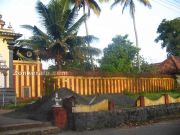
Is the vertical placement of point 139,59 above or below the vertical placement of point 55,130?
Answer: above

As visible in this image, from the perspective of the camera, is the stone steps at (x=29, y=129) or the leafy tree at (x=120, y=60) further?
the leafy tree at (x=120, y=60)

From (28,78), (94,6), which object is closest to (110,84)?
(28,78)

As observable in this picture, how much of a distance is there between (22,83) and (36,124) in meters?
9.11

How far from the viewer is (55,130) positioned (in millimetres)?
13969

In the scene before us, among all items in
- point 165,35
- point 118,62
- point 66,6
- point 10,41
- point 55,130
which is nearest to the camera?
point 55,130

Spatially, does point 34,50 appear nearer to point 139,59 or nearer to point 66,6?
point 66,6

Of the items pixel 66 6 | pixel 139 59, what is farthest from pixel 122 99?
Result: pixel 139 59

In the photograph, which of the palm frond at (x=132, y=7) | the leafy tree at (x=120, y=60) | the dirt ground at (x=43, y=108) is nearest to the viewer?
the dirt ground at (x=43, y=108)

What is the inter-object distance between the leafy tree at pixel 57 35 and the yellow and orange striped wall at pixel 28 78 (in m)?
3.83

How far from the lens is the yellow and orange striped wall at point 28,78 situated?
2267cm

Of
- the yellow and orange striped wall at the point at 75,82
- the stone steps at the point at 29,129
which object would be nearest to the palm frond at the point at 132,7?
the yellow and orange striped wall at the point at 75,82

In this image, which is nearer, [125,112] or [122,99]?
[125,112]

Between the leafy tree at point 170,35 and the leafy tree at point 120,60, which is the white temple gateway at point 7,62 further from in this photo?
the leafy tree at point 170,35

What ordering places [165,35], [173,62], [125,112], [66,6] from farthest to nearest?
[165,35] < [173,62] < [66,6] < [125,112]
